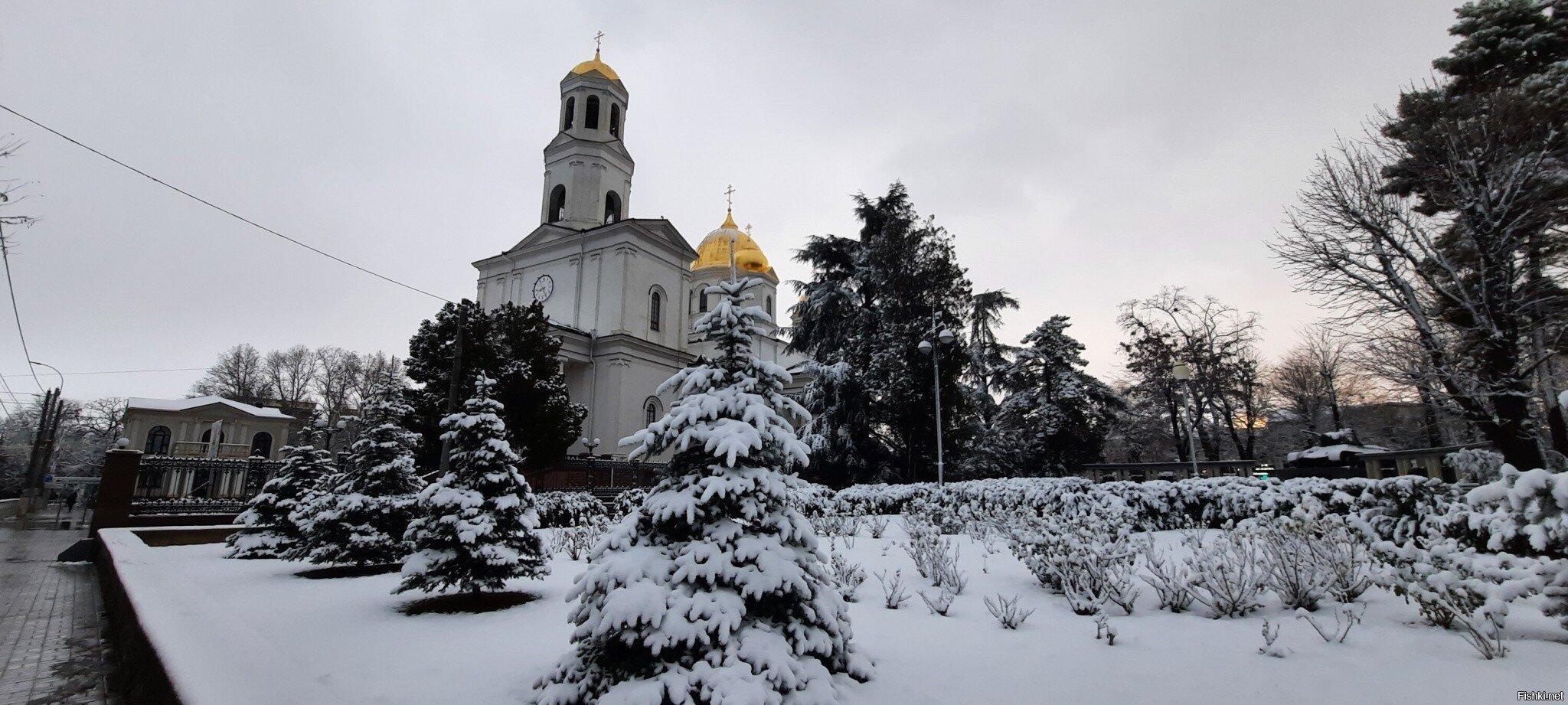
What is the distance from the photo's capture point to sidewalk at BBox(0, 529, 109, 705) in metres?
4.53

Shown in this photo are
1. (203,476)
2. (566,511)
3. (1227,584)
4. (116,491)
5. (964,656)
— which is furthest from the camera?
(203,476)

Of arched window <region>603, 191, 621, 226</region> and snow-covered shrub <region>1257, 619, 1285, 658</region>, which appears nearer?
snow-covered shrub <region>1257, 619, 1285, 658</region>

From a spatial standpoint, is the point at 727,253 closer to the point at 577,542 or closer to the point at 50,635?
the point at 577,542

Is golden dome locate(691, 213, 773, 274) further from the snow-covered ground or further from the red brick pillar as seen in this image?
the snow-covered ground

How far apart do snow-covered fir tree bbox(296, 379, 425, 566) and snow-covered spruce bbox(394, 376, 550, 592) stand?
260 cm

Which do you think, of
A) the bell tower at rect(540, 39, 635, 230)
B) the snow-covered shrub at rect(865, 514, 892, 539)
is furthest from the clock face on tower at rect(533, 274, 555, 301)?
the snow-covered shrub at rect(865, 514, 892, 539)

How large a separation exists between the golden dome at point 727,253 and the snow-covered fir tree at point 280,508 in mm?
27343

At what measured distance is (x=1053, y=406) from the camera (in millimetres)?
26484

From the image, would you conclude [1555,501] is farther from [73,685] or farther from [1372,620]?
[73,685]

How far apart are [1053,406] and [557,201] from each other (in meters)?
26.7

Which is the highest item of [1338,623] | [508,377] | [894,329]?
[894,329]

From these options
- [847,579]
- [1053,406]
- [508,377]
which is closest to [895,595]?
[847,579]

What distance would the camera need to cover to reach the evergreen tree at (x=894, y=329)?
72.4 ft

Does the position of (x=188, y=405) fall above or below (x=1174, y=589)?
above
